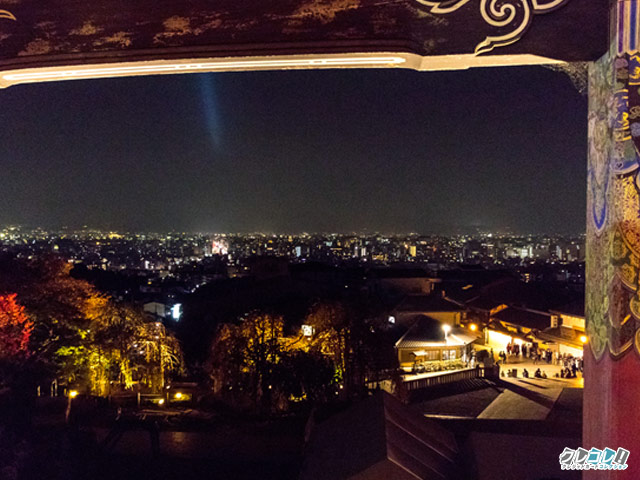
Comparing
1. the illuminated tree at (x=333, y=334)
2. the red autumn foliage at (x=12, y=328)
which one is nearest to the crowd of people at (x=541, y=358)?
the illuminated tree at (x=333, y=334)

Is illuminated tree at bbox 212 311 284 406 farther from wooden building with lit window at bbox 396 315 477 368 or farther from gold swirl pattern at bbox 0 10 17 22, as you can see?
gold swirl pattern at bbox 0 10 17 22

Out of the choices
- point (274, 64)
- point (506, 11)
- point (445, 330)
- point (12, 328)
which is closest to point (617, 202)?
point (506, 11)

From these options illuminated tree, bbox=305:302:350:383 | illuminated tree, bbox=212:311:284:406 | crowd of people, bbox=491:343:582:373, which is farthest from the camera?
crowd of people, bbox=491:343:582:373

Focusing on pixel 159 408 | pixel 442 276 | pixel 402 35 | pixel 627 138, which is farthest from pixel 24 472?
pixel 442 276

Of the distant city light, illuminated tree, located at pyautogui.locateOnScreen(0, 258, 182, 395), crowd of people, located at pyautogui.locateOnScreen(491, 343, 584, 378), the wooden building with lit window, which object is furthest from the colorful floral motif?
the distant city light

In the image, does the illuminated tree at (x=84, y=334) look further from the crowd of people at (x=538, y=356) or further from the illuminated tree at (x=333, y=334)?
the crowd of people at (x=538, y=356)

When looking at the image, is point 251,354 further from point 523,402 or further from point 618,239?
point 618,239

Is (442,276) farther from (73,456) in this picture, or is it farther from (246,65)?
(246,65)
